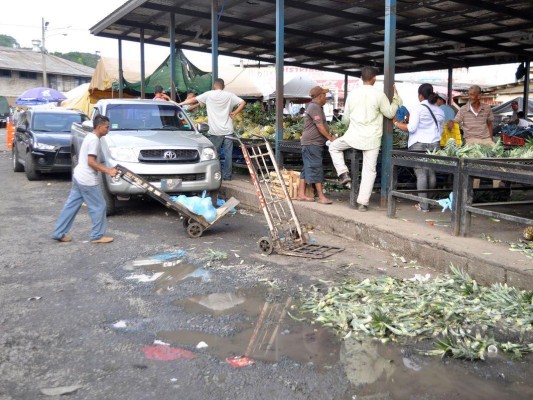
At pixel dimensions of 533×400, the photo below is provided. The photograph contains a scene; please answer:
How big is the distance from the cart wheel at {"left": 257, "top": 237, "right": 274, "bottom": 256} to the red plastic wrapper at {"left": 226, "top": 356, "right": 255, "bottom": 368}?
9.37 ft

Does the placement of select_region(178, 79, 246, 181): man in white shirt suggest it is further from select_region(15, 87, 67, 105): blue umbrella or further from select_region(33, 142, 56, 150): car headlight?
select_region(15, 87, 67, 105): blue umbrella

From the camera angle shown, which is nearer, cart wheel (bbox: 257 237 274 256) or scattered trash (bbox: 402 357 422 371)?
scattered trash (bbox: 402 357 422 371)

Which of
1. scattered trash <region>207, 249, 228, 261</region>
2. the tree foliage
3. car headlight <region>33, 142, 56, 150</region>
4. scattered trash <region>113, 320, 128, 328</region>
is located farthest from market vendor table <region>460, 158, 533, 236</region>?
the tree foliage

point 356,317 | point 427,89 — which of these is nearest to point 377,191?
point 427,89

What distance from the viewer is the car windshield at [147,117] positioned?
10180mm

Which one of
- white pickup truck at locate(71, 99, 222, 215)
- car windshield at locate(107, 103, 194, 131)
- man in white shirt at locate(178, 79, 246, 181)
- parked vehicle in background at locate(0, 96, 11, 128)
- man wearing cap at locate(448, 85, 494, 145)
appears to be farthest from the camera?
parked vehicle in background at locate(0, 96, 11, 128)

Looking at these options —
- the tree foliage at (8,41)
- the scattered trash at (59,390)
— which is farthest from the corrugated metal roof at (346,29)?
the tree foliage at (8,41)

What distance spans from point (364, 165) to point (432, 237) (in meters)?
1.92

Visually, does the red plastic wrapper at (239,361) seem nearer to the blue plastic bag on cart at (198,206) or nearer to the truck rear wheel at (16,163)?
the blue plastic bag on cart at (198,206)

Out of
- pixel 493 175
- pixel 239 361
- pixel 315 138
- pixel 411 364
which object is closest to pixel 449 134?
pixel 315 138

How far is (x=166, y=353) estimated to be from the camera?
13.2 ft

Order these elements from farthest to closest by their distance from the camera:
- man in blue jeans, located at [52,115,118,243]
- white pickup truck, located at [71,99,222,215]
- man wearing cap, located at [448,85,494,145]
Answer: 1. white pickup truck, located at [71,99,222,215]
2. man wearing cap, located at [448,85,494,145]
3. man in blue jeans, located at [52,115,118,243]

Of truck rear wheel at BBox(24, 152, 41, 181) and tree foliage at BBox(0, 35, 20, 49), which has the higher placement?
tree foliage at BBox(0, 35, 20, 49)

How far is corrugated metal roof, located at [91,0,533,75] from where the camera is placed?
1174 centimetres
